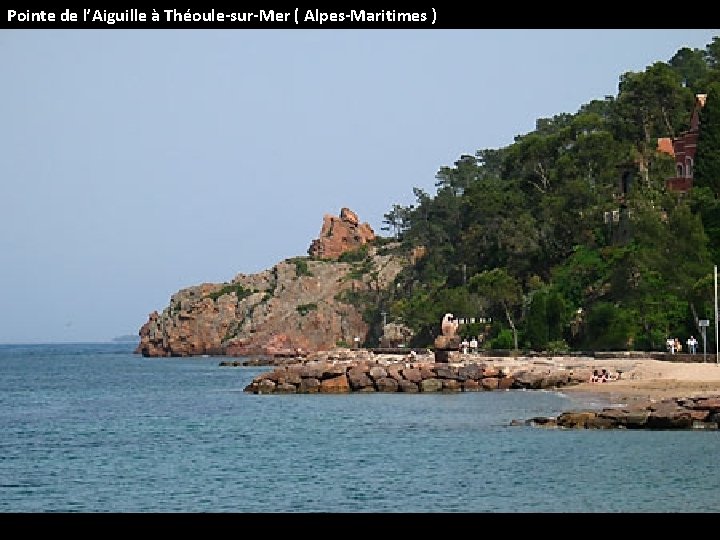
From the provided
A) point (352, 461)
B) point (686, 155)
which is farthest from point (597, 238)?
point (352, 461)

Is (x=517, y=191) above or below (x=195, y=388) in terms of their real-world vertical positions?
above

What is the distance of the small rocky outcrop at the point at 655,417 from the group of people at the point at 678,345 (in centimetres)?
2048

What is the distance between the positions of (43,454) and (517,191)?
65235 millimetres

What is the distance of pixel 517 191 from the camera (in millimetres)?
95750

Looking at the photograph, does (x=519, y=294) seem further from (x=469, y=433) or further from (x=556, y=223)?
(x=469, y=433)

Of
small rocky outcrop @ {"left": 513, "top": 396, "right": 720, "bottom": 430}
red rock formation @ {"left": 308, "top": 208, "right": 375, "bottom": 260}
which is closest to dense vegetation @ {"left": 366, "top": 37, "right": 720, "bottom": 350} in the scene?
small rocky outcrop @ {"left": 513, "top": 396, "right": 720, "bottom": 430}

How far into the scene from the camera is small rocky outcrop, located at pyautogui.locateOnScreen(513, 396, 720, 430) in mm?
34219

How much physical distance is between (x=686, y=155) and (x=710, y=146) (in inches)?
312

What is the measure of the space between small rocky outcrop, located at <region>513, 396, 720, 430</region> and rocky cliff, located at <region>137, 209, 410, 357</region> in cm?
9660

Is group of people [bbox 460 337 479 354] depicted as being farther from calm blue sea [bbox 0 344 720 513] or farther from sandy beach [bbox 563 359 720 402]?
calm blue sea [bbox 0 344 720 513]

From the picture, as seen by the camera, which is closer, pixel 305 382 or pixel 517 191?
pixel 305 382

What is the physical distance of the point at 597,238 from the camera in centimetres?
8181
